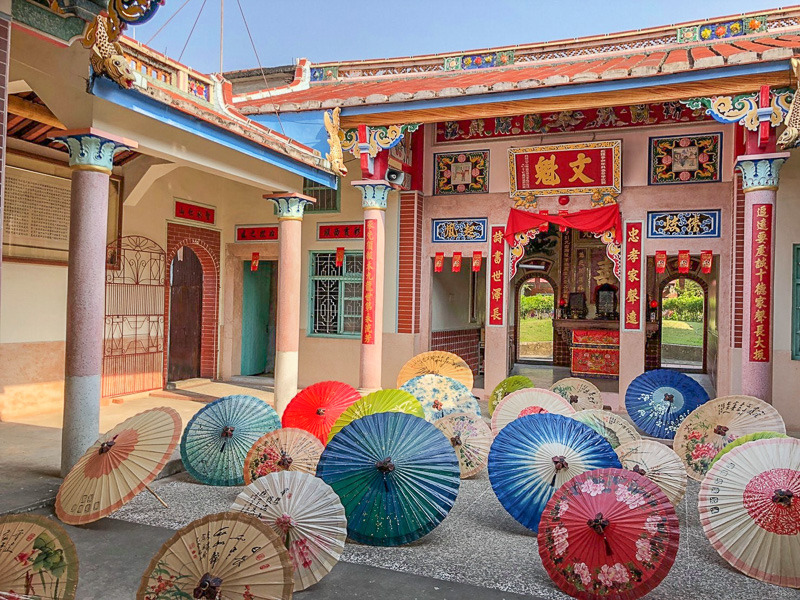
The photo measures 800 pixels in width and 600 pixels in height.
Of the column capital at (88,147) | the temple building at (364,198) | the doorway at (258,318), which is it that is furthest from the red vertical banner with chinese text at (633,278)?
the column capital at (88,147)

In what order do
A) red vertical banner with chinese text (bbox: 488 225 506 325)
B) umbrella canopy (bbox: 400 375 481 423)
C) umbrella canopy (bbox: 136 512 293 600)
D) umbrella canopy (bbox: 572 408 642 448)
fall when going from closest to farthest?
umbrella canopy (bbox: 136 512 293 600) < umbrella canopy (bbox: 572 408 642 448) < umbrella canopy (bbox: 400 375 481 423) < red vertical banner with chinese text (bbox: 488 225 506 325)

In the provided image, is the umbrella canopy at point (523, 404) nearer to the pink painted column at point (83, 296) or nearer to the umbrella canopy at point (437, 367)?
the umbrella canopy at point (437, 367)

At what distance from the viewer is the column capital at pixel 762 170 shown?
20.7 feet

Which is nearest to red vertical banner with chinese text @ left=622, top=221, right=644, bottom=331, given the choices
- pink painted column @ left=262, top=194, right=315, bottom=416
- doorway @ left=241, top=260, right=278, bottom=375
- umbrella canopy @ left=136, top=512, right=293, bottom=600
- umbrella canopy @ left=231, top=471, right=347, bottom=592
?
pink painted column @ left=262, top=194, right=315, bottom=416

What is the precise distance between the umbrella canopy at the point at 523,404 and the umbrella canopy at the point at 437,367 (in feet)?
7.01

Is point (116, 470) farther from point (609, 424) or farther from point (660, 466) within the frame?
point (609, 424)

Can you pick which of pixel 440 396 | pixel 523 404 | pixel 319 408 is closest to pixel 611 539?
pixel 523 404

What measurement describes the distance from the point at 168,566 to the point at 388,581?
4.43ft

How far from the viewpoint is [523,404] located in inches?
235

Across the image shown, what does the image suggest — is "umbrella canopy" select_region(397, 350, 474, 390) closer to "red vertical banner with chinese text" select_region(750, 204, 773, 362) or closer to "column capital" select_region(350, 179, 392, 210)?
"column capital" select_region(350, 179, 392, 210)

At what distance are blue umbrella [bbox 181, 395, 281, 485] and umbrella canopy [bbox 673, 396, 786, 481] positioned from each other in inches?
142

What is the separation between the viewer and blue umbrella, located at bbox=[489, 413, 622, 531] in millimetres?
4168

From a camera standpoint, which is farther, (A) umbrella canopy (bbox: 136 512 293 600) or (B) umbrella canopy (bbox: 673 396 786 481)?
(B) umbrella canopy (bbox: 673 396 786 481)

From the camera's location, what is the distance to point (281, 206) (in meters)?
7.56
